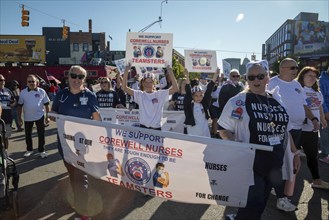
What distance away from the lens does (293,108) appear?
431 centimetres

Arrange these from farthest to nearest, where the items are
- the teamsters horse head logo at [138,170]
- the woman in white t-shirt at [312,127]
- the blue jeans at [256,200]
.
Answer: the woman in white t-shirt at [312,127] < the teamsters horse head logo at [138,170] < the blue jeans at [256,200]

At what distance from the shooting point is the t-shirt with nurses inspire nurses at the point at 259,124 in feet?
9.59

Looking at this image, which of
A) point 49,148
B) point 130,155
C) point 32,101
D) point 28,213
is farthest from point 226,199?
point 49,148

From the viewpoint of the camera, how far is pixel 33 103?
7.32 metres

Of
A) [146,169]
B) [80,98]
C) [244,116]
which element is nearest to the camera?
[244,116]

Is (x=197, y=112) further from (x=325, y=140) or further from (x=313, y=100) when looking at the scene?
(x=325, y=140)

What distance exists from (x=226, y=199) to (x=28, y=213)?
9.36ft

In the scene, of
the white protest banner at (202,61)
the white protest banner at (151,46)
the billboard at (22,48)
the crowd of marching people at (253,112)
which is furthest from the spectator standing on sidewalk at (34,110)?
the billboard at (22,48)

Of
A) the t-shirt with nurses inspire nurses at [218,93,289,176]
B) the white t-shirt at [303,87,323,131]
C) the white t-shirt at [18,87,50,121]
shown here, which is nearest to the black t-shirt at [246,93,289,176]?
the t-shirt with nurses inspire nurses at [218,93,289,176]

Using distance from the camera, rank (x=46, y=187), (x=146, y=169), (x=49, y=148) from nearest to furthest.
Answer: (x=146, y=169) < (x=46, y=187) < (x=49, y=148)

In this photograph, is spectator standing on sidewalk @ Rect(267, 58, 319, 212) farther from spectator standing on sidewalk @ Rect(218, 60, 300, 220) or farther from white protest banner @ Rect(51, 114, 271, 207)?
white protest banner @ Rect(51, 114, 271, 207)

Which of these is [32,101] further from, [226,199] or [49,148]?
[226,199]

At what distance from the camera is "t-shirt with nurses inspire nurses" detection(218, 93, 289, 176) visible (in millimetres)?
2924

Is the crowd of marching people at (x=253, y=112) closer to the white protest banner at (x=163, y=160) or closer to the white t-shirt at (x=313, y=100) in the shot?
the white t-shirt at (x=313, y=100)
